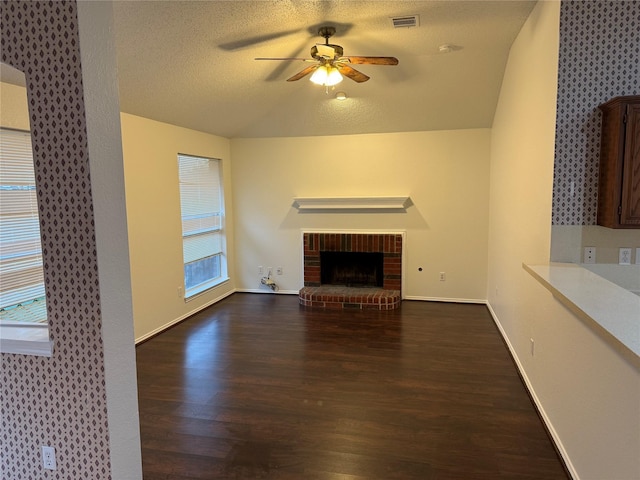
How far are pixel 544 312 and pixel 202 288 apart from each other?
4256mm

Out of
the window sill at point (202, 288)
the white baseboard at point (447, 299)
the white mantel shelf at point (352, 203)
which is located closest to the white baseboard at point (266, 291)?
the window sill at point (202, 288)

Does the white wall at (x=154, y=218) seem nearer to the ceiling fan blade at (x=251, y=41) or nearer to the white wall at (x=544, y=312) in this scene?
the ceiling fan blade at (x=251, y=41)

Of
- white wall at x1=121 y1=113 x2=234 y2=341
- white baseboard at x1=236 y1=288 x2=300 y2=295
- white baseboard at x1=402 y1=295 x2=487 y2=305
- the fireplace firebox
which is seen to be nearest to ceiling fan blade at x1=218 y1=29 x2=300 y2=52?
white wall at x1=121 y1=113 x2=234 y2=341

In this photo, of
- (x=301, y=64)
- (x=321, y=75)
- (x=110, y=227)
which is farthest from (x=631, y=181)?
(x=301, y=64)

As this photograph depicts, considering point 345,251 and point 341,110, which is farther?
point 345,251

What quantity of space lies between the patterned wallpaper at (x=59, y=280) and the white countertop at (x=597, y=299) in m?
2.15

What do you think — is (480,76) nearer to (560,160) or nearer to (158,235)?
(560,160)

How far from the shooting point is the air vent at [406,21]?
Answer: 3221 mm

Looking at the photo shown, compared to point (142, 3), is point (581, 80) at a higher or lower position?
lower

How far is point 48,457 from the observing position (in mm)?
1885

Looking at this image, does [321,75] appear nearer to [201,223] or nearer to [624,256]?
[624,256]

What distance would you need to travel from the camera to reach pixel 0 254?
292 cm

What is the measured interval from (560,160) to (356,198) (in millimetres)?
3272

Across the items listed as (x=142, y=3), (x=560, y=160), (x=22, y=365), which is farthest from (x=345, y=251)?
(x=22, y=365)
